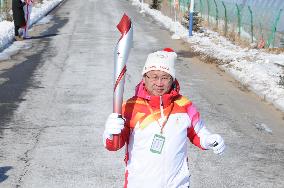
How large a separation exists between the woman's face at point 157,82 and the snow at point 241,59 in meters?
7.04

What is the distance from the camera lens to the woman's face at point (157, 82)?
131 inches

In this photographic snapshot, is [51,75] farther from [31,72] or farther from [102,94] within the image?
[102,94]

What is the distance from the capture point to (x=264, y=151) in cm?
740

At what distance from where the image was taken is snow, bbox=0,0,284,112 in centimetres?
1146

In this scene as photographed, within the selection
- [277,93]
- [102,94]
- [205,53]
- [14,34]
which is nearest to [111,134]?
[102,94]

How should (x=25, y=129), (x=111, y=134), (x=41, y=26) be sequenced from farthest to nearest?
(x=41, y=26)
(x=25, y=129)
(x=111, y=134)

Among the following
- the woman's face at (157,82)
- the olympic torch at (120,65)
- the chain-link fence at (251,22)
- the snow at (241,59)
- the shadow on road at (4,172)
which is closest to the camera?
the olympic torch at (120,65)

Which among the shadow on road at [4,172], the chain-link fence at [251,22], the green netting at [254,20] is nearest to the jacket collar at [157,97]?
the shadow on road at [4,172]

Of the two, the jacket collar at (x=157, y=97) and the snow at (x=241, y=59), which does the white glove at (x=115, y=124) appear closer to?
the jacket collar at (x=157, y=97)

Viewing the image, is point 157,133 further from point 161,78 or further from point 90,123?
point 90,123

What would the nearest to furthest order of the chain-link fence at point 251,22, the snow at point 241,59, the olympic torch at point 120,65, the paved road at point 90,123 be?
1. the olympic torch at point 120,65
2. the paved road at point 90,123
3. the snow at point 241,59
4. the chain-link fence at point 251,22

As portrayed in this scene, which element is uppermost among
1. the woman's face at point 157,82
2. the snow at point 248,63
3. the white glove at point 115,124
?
the woman's face at point 157,82

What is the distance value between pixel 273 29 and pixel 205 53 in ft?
16.2

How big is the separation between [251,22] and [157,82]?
19.3 meters
